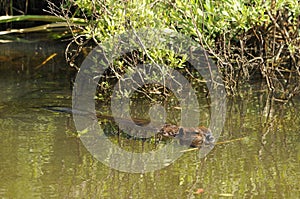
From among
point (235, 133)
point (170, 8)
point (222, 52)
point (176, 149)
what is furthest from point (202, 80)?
point (176, 149)

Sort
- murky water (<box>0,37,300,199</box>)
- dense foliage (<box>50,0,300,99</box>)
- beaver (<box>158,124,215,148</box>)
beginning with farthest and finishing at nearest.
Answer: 1. dense foliage (<box>50,0,300,99</box>)
2. beaver (<box>158,124,215,148</box>)
3. murky water (<box>0,37,300,199</box>)

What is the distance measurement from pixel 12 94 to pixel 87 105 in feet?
2.51

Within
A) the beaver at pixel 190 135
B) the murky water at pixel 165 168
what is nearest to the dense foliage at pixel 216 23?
the murky water at pixel 165 168

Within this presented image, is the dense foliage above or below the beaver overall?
above

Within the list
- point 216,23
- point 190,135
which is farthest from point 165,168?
point 216,23

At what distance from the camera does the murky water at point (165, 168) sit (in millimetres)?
3623

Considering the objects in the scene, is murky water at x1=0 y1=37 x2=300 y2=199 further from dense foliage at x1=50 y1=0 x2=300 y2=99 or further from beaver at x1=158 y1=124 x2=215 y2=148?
dense foliage at x1=50 y1=0 x2=300 y2=99

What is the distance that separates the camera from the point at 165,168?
3953 millimetres

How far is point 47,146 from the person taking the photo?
171 inches

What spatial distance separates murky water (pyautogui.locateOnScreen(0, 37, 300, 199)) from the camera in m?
3.62

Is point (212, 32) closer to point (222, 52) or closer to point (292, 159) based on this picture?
point (222, 52)

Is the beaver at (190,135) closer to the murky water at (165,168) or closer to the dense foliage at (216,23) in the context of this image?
the murky water at (165,168)

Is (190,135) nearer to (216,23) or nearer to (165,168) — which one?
(165,168)

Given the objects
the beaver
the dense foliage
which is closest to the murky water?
the beaver
